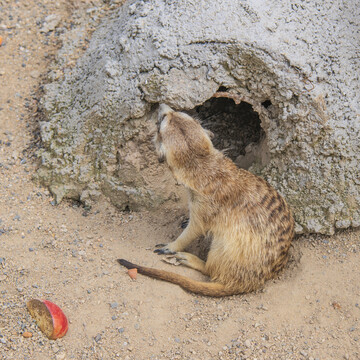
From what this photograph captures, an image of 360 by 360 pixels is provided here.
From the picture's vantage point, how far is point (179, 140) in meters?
2.68

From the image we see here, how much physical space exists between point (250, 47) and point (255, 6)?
0.28m

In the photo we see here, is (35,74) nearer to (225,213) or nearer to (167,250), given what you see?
(167,250)

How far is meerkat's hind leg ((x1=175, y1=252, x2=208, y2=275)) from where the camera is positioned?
2.92 meters

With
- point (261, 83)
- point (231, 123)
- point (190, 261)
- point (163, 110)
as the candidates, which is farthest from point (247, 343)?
point (231, 123)

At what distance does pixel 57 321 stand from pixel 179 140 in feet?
3.93

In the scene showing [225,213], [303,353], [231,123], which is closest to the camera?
[303,353]

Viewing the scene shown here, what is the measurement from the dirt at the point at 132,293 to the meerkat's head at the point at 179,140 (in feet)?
2.24

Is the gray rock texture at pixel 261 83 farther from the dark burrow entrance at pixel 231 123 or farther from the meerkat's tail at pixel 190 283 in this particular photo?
the meerkat's tail at pixel 190 283

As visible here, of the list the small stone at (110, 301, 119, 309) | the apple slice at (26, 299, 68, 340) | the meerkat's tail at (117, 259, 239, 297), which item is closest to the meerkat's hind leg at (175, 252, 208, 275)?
the meerkat's tail at (117, 259, 239, 297)

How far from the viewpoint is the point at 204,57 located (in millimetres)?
2793

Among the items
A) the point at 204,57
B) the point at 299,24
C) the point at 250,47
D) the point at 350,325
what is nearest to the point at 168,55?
the point at 204,57

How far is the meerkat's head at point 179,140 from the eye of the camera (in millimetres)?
2682

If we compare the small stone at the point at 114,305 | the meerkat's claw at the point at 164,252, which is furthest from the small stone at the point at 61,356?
the meerkat's claw at the point at 164,252

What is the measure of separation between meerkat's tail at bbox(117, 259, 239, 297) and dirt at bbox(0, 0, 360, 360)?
0.15 ft
